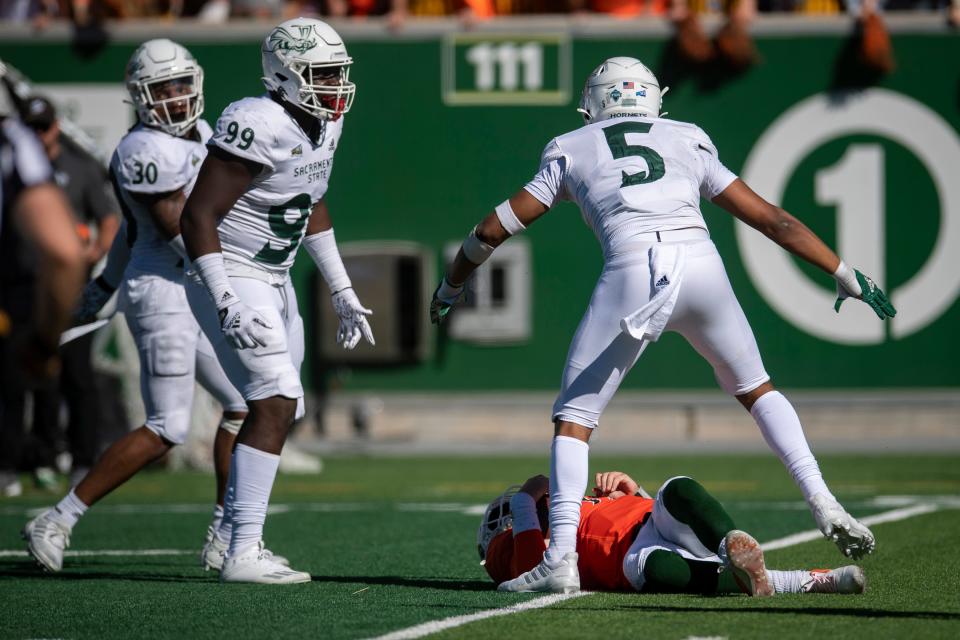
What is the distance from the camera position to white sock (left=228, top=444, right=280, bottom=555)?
18.9 ft

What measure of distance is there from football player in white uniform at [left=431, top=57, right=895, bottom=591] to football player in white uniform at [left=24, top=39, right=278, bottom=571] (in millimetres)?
1334

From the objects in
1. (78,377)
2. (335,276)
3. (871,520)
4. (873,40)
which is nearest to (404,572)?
(335,276)

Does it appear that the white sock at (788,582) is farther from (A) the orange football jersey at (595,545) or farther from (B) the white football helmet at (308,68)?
(B) the white football helmet at (308,68)

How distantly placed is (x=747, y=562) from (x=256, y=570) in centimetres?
186

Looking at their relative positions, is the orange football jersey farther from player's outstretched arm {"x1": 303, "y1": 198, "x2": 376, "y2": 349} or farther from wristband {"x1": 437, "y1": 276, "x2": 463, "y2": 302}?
player's outstretched arm {"x1": 303, "y1": 198, "x2": 376, "y2": 349}

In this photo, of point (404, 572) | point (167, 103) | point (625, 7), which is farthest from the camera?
point (625, 7)

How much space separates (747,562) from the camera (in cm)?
494

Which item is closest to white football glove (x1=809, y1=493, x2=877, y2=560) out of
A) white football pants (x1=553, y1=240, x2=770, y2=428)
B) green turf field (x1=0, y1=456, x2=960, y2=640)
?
green turf field (x1=0, y1=456, x2=960, y2=640)

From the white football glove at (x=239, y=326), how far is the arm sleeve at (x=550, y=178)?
3.60ft

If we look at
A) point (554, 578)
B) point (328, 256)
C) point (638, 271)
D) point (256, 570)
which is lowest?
point (256, 570)

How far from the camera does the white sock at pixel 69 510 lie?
6.28m

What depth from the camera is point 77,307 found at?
6926 millimetres

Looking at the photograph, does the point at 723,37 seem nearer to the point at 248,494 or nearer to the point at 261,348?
the point at 261,348

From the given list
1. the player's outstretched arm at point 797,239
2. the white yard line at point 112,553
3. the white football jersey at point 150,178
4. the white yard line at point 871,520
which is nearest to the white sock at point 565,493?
the player's outstretched arm at point 797,239
